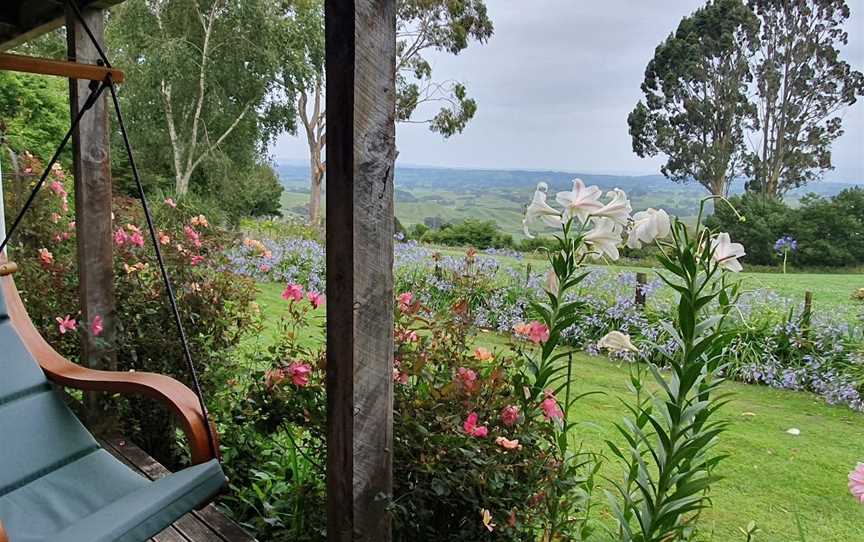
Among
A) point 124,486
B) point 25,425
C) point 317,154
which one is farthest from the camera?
point 317,154

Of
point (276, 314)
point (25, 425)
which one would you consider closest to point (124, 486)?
point (25, 425)

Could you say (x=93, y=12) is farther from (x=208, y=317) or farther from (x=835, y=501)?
(x=835, y=501)

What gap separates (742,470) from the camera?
2.52 metres

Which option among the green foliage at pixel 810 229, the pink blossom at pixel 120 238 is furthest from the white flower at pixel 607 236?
the green foliage at pixel 810 229

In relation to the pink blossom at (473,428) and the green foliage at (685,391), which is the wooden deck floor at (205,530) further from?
the green foliage at (685,391)

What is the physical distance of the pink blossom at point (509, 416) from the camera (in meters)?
1.40

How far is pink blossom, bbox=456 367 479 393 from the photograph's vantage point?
57.4 inches

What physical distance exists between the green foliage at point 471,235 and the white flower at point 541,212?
4.02 meters

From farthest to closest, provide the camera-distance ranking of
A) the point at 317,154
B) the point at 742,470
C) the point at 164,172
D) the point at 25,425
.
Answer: the point at 164,172, the point at 317,154, the point at 742,470, the point at 25,425

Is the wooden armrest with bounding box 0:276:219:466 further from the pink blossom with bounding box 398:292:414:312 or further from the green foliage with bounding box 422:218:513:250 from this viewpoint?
the green foliage with bounding box 422:218:513:250

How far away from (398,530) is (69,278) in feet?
6.55

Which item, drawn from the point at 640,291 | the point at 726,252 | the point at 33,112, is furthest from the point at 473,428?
the point at 33,112

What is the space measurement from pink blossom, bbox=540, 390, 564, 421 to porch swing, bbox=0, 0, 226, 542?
0.76 meters

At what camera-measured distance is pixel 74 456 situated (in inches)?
65.3
